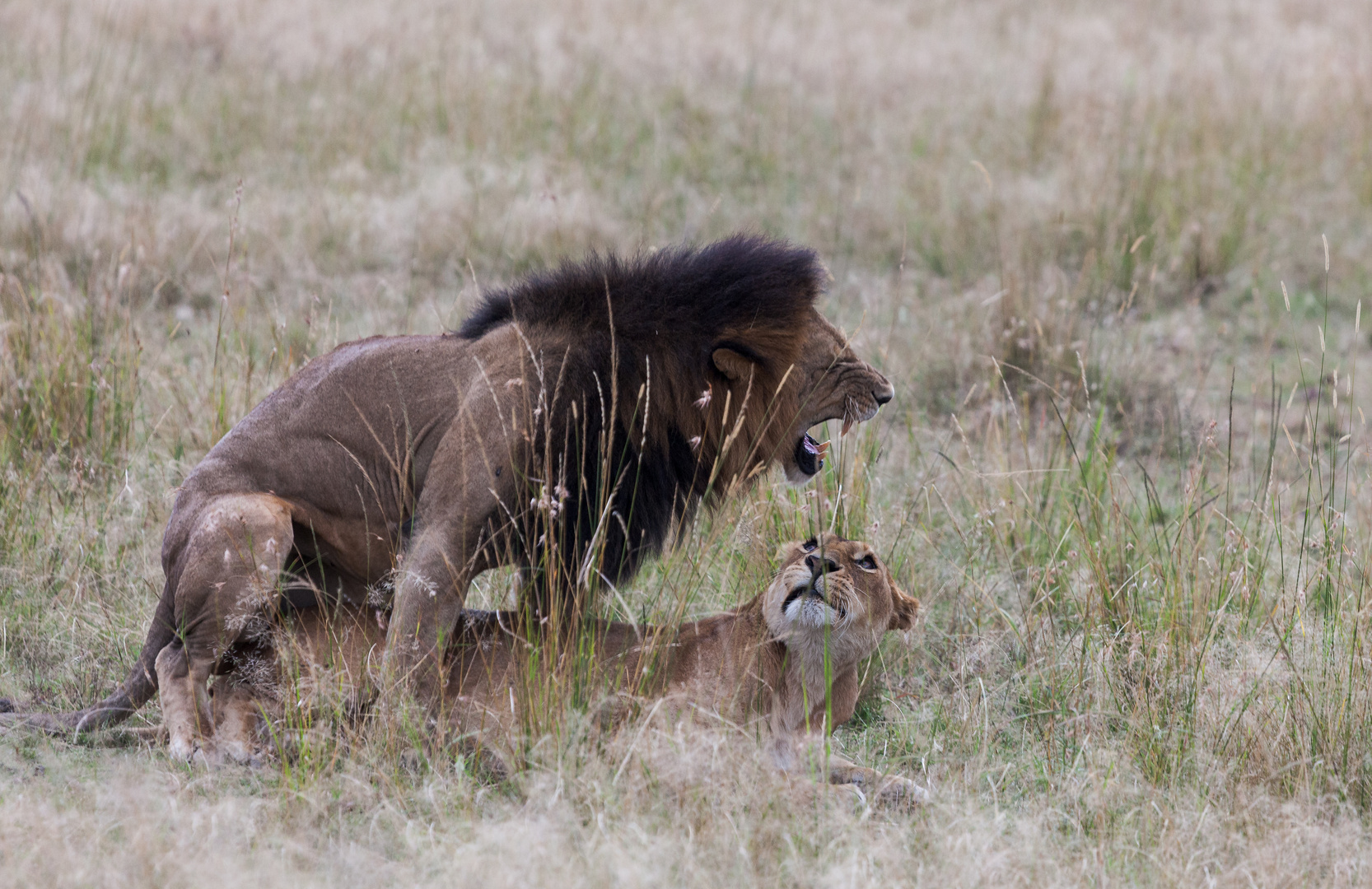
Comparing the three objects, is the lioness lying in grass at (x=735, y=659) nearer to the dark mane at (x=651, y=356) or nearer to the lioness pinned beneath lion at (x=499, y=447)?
the lioness pinned beneath lion at (x=499, y=447)

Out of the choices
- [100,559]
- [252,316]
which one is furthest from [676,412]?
[252,316]

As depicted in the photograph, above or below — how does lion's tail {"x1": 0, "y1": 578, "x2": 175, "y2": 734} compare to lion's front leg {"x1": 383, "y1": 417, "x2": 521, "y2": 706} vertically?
below

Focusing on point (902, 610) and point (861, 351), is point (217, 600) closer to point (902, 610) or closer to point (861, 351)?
point (902, 610)

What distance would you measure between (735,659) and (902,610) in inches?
21.4

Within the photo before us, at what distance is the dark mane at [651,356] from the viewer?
418 cm

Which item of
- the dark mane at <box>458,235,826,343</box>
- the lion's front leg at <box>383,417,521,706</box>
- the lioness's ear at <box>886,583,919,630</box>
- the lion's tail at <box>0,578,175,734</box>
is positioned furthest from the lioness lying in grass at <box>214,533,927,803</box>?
the dark mane at <box>458,235,826,343</box>

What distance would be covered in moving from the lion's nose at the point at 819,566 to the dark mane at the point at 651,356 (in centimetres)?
34

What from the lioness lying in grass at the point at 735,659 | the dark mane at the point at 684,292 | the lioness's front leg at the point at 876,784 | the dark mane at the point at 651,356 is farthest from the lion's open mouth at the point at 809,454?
the lioness's front leg at the point at 876,784

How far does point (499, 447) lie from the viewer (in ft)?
13.3

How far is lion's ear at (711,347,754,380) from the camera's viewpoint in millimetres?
4234

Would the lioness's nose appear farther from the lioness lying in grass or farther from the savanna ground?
the lioness lying in grass

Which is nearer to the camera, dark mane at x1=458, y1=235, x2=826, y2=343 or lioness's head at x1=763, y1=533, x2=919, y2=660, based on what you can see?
lioness's head at x1=763, y1=533, x2=919, y2=660

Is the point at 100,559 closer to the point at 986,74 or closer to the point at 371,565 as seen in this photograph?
the point at 371,565

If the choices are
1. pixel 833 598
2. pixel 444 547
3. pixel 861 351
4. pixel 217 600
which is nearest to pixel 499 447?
pixel 444 547
